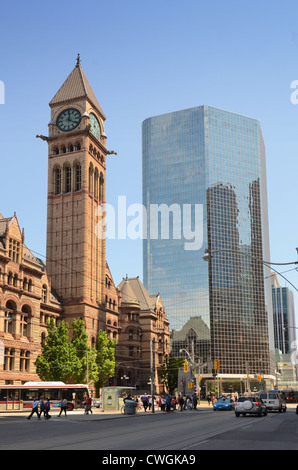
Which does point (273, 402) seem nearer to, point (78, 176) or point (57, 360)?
point (57, 360)

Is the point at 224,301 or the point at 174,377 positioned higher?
the point at 224,301

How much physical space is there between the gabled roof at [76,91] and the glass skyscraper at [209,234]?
243ft

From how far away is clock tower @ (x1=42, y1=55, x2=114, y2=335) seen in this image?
300 feet

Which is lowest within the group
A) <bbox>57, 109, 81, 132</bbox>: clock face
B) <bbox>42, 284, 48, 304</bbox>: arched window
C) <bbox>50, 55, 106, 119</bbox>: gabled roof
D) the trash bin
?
the trash bin

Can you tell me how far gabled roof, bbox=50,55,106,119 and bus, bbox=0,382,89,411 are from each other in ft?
183

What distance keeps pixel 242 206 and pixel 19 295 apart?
4672 inches

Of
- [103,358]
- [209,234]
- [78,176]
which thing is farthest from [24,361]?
[209,234]

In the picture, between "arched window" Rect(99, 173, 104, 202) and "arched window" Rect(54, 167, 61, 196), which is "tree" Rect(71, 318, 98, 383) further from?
"arched window" Rect(99, 173, 104, 202)

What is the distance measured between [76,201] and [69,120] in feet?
51.1

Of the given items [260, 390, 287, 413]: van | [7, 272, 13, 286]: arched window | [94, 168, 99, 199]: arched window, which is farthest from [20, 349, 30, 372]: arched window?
[260, 390, 287, 413]: van

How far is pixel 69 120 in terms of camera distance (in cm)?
9906

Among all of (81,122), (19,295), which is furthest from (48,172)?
(19,295)
